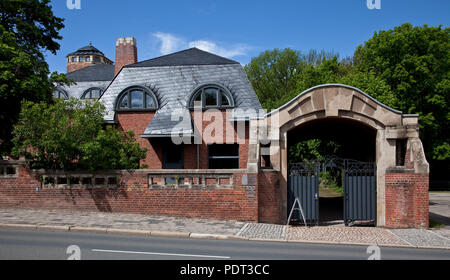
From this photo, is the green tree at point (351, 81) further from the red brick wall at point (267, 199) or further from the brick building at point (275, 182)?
the red brick wall at point (267, 199)

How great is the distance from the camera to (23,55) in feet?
49.2

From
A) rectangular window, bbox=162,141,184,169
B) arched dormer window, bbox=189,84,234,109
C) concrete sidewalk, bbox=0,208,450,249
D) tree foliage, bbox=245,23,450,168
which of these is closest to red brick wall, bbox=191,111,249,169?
arched dormer window, bbox=189,84,234,109

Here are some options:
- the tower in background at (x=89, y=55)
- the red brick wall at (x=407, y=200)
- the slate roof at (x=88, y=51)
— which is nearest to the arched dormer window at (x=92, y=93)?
the red brick wall at (x=407, y=200)

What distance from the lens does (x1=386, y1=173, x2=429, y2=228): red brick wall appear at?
12953 mm

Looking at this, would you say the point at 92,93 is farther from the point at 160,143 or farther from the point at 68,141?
the point at 68,141

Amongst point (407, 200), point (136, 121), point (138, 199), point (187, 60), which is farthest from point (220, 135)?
point (407, 200)

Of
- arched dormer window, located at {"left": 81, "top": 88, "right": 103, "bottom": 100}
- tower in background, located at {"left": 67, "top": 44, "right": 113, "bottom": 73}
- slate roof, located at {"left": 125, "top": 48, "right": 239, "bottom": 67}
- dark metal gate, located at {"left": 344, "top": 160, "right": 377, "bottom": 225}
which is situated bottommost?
dark metal gate, located at {"left": 344, "top": 160, "right": 377, "bottom": 225}

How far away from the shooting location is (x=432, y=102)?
32.7 meters

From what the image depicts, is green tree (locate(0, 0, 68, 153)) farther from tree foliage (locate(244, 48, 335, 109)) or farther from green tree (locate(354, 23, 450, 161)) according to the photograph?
tree foliage (locate(244, 48, 335, 109))

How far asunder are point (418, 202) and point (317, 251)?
5.95 metres

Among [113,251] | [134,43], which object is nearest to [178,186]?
[113,251]

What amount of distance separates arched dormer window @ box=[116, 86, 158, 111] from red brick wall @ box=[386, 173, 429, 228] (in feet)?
44.1

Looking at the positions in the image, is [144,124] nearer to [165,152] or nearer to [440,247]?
[165,152]
